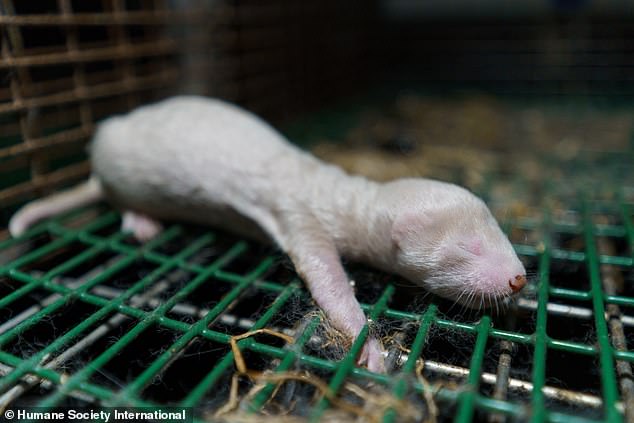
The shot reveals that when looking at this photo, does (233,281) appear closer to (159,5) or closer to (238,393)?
(238,393)

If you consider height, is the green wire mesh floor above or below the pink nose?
below

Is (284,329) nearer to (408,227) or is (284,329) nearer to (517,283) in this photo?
(408,227)

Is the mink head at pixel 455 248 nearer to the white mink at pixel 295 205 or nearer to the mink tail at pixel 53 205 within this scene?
the white mink at pixel 295 205

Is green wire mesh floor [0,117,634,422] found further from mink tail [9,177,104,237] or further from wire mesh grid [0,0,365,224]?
wire mesh grid [0,0,365,224]

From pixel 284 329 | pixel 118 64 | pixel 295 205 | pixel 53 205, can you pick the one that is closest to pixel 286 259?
pixel 295 205

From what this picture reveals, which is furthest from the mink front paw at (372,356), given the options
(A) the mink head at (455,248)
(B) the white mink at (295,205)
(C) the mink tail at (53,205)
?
(C) the mink tail at (53,205)

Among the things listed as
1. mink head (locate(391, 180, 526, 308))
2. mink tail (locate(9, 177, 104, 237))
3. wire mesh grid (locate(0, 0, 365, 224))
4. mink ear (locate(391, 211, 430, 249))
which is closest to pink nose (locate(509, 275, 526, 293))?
mink head (locate(391, 180, 526, 308))
